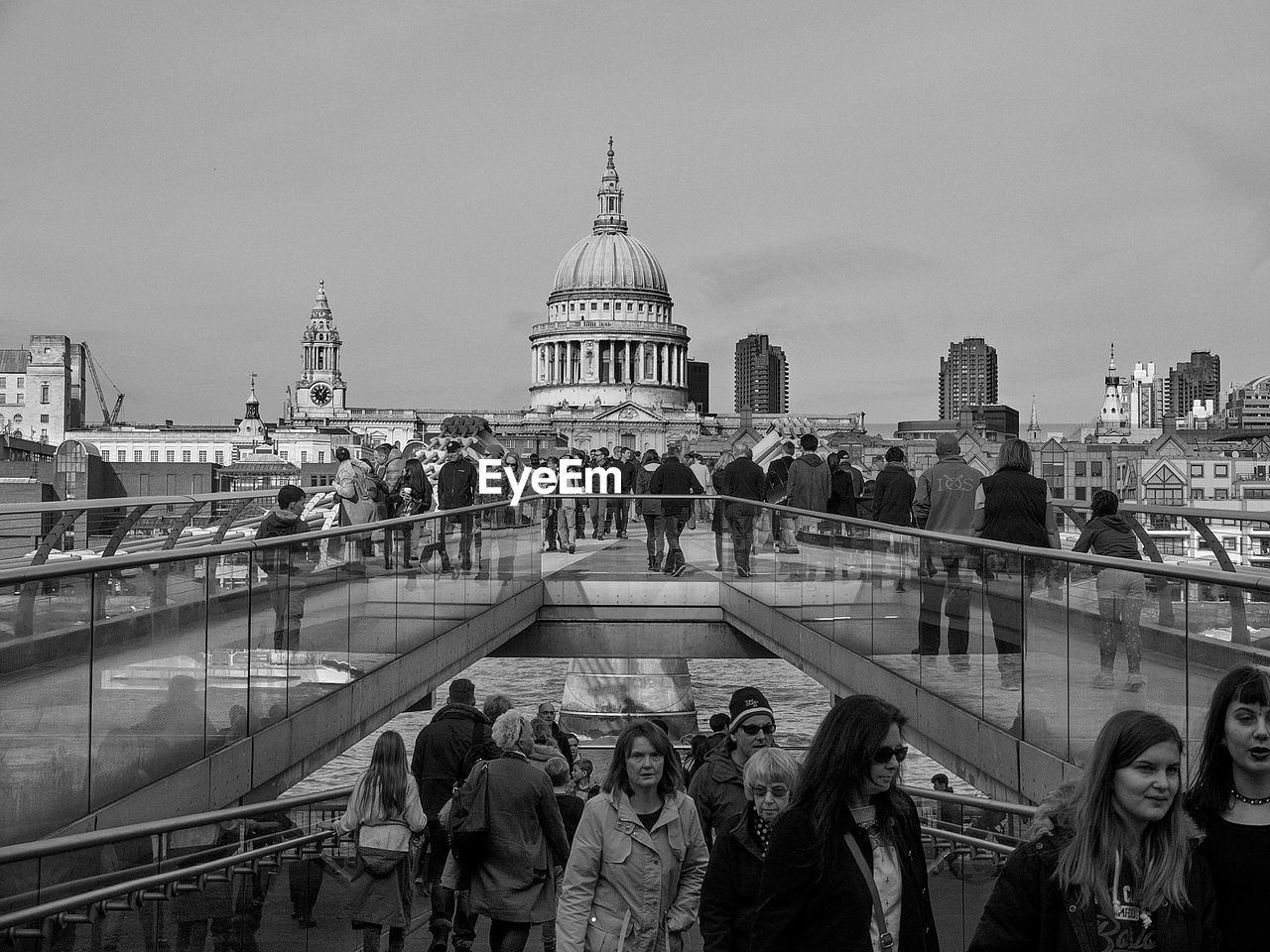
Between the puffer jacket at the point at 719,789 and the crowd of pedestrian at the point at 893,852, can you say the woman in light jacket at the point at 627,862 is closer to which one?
the crowd of pedestrian at the point at 893,852

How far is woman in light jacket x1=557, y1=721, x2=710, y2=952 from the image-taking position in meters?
6.20

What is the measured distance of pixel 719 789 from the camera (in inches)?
300

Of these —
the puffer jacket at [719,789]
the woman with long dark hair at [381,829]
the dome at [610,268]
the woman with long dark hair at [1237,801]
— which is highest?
the dome at [610,268]

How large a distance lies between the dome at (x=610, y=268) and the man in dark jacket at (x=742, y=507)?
158 metres

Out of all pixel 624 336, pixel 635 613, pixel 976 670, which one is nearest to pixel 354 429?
pixel 624 336

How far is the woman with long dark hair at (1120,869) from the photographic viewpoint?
419cm

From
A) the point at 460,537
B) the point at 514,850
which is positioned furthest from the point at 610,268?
the point at 514,850

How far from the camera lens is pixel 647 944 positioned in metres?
6.24

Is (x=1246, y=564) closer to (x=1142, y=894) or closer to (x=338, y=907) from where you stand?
(x=338, y=907)

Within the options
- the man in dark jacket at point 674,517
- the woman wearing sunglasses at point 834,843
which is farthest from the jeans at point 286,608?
the man in dark jacket at point 674,517

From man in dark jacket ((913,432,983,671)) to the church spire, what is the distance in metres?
176

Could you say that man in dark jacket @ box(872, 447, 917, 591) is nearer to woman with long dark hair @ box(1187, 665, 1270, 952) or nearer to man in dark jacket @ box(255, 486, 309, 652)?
man in dark jacket @ box(255, 486, 309, 652)

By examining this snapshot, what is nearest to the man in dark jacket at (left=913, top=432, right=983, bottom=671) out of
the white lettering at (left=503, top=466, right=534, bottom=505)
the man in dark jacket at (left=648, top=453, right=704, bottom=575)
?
the man in dark jacket at (left=648, top=453, right=704, bottom=575)

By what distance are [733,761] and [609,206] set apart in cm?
18887
